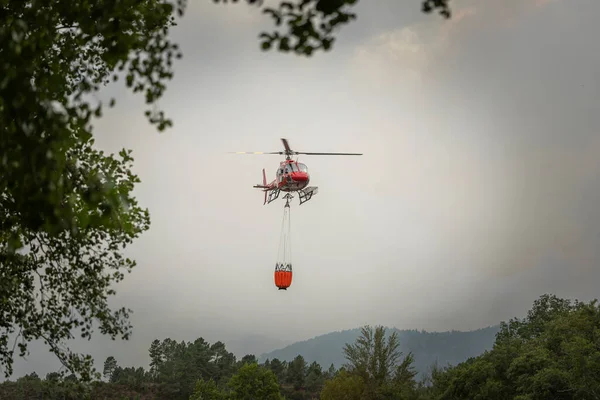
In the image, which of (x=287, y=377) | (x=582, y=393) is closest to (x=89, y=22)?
(x=582, y=393)

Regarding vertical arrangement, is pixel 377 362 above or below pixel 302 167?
below

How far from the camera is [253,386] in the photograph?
59.5 meters

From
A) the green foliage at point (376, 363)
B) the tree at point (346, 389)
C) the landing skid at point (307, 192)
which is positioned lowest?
the tree at point (346, 389)

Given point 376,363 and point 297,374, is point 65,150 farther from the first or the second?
point 297,374

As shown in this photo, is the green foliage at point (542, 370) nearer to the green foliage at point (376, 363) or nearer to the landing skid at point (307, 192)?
the green foliage at point (376, 363)

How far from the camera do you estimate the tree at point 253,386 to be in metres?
59.2

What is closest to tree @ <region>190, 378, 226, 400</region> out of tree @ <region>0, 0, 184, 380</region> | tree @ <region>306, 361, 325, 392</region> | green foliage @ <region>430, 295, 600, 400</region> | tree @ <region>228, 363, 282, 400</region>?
tree @ <region>228, 363, 282, 400</region>

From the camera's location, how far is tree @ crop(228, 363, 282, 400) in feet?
194

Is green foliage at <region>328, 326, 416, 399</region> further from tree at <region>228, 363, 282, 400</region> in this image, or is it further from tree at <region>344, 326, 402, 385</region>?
tree at <region>228, 363, 282, 400</region>

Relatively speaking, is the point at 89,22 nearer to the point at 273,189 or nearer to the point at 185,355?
the point at 273,189

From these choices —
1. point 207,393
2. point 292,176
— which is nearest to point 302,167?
point 292,176

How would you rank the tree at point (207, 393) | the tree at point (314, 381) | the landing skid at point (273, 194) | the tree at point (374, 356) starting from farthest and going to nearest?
the tree at point (314, 381), the tree at point (207, 393), the tree at point (374, 356), the landing skid at point (273, 194)

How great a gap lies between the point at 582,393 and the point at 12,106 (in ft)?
130

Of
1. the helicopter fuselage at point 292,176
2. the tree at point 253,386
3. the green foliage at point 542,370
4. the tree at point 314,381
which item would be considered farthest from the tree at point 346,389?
the tree at point 314,381
